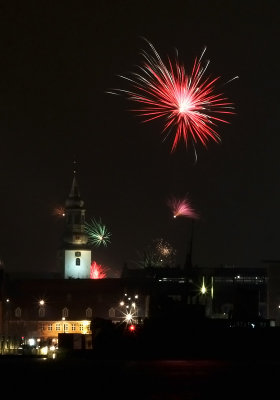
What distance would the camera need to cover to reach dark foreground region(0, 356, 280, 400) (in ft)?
194

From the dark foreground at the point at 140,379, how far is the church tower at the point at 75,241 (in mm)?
86359

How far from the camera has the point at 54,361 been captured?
82.7 metres

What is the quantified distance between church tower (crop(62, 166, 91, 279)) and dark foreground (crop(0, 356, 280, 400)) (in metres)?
86.4

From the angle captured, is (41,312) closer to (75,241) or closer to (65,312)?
A: (65,312)

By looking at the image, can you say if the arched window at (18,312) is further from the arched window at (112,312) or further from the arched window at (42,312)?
the arched window at (112,312)

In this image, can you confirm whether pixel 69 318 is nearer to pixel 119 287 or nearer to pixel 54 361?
pixel 119 287

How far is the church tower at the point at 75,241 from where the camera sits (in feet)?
559

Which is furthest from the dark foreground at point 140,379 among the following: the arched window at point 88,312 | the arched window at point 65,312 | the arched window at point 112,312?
the arched window at point 112,312

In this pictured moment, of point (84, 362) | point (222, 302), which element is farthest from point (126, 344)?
point (222, 302)

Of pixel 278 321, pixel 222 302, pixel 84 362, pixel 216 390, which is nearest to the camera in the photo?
pixel 216 390

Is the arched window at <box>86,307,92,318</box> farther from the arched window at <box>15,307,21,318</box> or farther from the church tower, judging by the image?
the church tower

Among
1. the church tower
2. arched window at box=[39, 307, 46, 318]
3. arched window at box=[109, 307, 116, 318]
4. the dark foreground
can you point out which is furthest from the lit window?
the dark foreground

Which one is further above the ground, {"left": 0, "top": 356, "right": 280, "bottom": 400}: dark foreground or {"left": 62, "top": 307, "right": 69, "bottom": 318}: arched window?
{"left": 62, "top": 307, "right": 69, "bottom": 318}: arched window

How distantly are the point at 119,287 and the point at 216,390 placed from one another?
3493 inches
